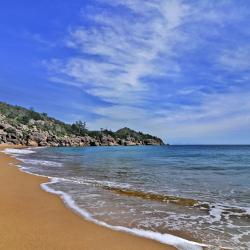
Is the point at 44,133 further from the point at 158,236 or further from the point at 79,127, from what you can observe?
the point at 158,236

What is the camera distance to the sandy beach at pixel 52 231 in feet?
19.8

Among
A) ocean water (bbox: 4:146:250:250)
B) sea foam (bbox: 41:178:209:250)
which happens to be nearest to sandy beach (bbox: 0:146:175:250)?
sea foam (bbox: 41:178:209:250)

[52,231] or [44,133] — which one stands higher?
[44,133]

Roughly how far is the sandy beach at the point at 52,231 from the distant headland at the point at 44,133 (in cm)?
9340

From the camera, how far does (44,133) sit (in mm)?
120062

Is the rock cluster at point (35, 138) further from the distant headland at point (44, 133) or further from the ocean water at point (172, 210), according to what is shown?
the ocean water at point (172, 210)

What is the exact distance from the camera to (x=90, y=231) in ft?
Result: 22.9

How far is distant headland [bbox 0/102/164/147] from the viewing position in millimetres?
104781

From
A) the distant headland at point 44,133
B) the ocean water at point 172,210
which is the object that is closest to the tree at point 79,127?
the distant headland at point 44,133

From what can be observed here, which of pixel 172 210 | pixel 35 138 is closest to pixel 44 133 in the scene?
pixel 35 138

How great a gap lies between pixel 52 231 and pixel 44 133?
116842 mm

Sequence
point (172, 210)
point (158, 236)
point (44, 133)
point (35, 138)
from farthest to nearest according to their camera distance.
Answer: point (44, 133), point (35, 138), point (172, 210), point (158, 236)

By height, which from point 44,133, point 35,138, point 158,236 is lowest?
point 158,236

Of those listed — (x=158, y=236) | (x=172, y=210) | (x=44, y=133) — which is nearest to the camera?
(x=158, y=236)
